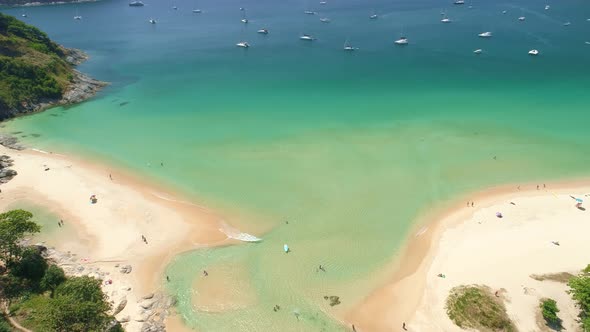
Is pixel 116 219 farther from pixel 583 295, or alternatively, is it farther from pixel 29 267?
pixel 583 295

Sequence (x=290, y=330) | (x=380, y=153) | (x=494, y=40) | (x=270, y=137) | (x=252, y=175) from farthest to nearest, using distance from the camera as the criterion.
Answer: (x=494, y=40) < (x=270, y=137) < (x=380, y=153) < (x=252, y=175) < (x=290, y=330)

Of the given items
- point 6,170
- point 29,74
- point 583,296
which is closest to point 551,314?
point 583,296

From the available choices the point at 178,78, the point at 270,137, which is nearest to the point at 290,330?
the point at 270,137

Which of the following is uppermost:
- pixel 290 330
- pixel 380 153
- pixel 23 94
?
pixel 23 94

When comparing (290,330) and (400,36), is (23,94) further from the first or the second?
(400,36)

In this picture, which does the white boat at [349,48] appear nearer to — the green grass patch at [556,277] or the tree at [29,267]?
the green grass patch at [556,277]

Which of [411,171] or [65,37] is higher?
[65,37]
